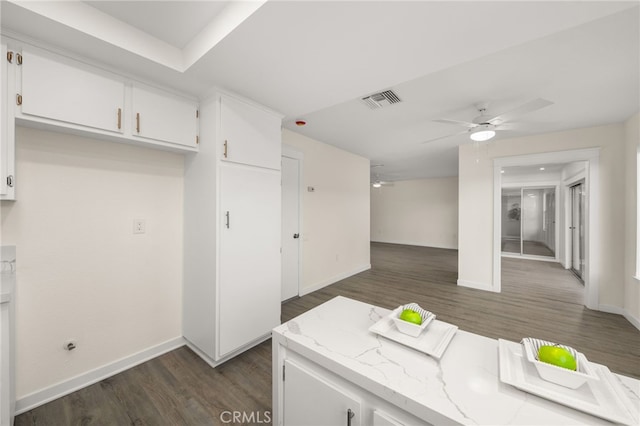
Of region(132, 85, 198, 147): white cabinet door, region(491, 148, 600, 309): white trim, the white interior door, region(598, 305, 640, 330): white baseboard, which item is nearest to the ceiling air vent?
the white interior door

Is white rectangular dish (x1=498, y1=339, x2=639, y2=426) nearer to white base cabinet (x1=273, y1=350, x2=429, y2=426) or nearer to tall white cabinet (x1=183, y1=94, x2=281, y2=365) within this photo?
white base cabinet (x1=273, y1=350, x2=429, y2=426)

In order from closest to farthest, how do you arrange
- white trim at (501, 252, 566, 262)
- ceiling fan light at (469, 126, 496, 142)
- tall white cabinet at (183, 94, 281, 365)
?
1. tall white cabinet at (183, 94, 281, 365)
2. ceiling fan light at (469, 126, 496, 142)
3. white trim at (501, 252, 566, 262)

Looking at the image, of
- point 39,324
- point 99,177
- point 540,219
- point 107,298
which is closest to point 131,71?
point 99,177

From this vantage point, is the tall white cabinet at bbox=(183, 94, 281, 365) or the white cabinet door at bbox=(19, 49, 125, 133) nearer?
the white cabinet door at bbox=(19, 49, 125, 133)

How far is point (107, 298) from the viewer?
2020 mm

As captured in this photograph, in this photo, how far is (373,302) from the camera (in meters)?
3.61

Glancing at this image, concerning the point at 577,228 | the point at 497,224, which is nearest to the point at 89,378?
the point at 497,224

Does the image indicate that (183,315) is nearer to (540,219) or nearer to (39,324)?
(39,324)

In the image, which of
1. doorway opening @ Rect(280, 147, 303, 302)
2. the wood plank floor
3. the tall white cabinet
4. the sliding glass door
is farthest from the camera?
the sliding glass door

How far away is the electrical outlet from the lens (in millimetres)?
2146

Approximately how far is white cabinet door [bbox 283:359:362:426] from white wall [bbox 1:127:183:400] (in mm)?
1781

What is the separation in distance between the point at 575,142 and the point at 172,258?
5.48 metres

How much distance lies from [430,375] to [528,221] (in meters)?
8.50

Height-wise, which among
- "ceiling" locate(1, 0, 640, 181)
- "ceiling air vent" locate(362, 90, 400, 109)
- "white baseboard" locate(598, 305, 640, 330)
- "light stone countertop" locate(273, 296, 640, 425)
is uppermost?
"ceiling air vent" locate(362, 90, 400, 109)
